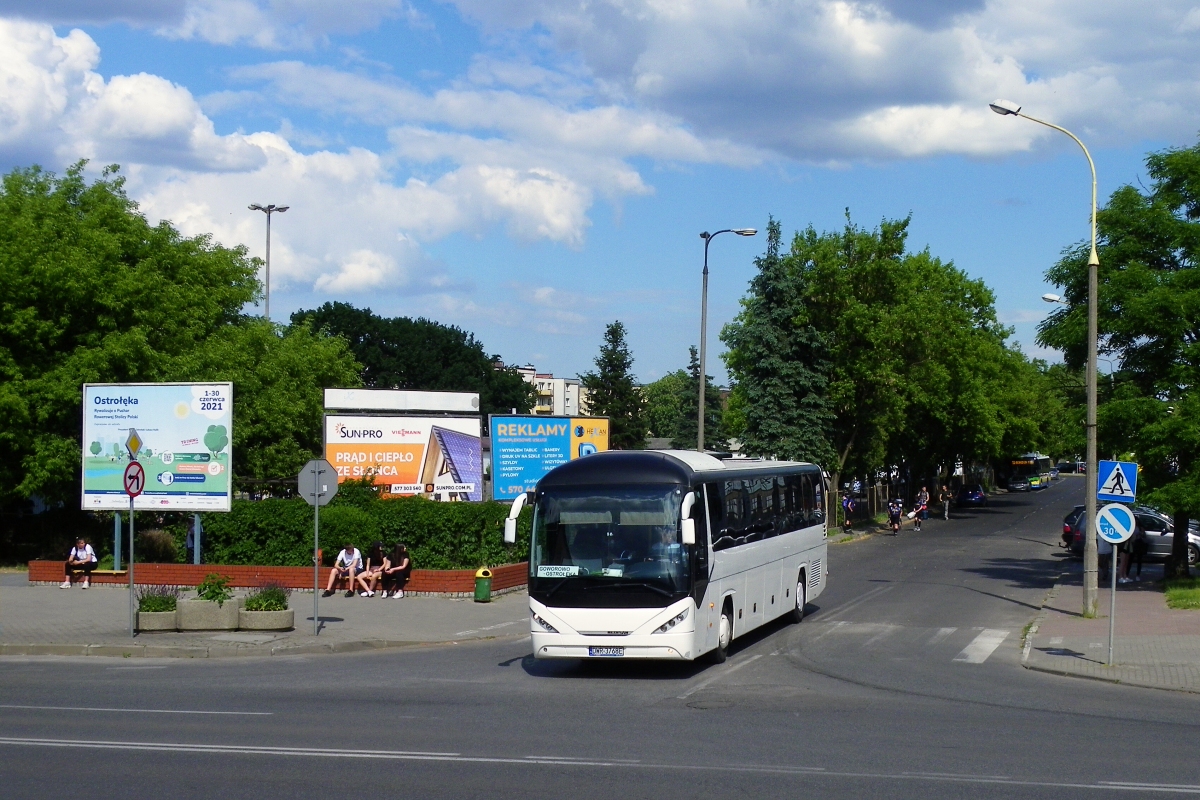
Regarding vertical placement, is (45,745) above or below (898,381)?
below

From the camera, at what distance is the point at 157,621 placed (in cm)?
1917

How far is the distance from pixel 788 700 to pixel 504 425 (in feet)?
69.0

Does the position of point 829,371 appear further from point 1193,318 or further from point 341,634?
point 341,634

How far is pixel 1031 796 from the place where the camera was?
27.6 feet

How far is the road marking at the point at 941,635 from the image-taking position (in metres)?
18.6

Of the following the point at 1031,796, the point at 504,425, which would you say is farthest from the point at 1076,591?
the point at 1031,796

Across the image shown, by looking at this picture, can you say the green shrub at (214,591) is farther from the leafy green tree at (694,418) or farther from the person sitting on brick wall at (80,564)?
the leafy green tree at (694,418)

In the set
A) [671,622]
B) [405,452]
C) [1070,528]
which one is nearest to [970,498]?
[1070,528]

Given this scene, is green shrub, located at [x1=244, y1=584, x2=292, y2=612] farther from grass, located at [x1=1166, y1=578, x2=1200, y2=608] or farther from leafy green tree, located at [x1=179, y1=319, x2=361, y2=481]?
leafy green tree, located at [x1=179, y1=319, x2=361, y2=481]

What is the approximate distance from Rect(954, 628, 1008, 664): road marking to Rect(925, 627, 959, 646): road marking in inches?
19.0

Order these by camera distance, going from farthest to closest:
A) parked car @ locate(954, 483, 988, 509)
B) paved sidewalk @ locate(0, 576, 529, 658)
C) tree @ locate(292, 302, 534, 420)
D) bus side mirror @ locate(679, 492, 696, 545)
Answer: tree @ locate(292, 302, 534, 420)
parked car @ locate(954, 483, 988, 509)
paved sidewalk @ locate(0, 576, 529, 658)
bus side mirror @ locate(679, 492, 696, 545)

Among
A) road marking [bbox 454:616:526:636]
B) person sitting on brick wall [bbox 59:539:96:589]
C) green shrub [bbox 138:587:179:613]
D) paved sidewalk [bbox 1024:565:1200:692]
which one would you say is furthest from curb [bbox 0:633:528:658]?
paved sidewalk [bbox 1024:565:1200:692]

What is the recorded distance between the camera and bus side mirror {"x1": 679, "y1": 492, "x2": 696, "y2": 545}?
14.3 meters

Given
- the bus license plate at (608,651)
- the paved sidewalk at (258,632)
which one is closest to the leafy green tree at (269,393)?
the paved sidewalk at (258,632)
